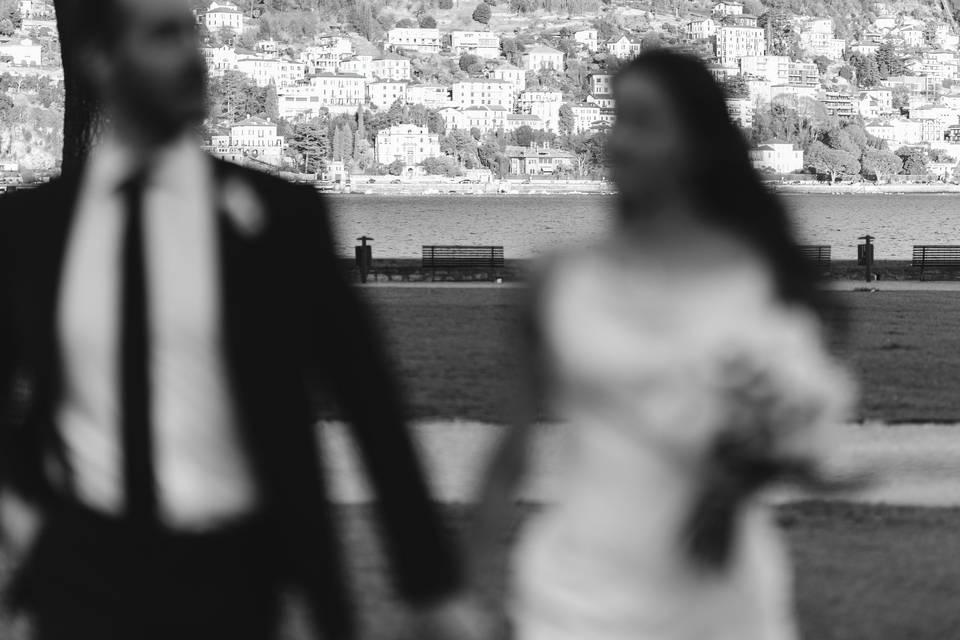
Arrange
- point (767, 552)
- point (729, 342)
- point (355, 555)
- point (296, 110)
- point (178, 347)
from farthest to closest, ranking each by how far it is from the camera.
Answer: point (296, 110), point (355, 555), point (767, 552), point (729, 342), point (178, 347)

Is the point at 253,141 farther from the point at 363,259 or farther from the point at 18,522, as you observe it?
the point at 18,522

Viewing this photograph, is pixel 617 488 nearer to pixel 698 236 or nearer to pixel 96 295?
pixel 698 236

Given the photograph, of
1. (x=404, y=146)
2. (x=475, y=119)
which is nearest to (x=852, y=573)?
(x=404, y=146)

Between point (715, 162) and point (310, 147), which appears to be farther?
point (310, 147)

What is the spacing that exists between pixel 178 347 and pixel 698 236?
2.56ft

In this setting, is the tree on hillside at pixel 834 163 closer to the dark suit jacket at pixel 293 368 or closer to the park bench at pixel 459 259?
the park bench at pixel 459 259

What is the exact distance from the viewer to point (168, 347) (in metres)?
2.12

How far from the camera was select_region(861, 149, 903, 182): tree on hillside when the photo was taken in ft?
638

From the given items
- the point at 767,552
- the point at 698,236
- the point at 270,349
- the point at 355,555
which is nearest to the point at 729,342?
the point at 698,236

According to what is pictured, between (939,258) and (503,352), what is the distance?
59.8 ft

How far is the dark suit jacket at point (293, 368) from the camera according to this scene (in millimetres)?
2186

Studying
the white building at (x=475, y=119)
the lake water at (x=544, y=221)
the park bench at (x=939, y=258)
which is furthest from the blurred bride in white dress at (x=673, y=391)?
the white building at (x=475, y=119)

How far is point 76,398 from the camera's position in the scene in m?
2.19

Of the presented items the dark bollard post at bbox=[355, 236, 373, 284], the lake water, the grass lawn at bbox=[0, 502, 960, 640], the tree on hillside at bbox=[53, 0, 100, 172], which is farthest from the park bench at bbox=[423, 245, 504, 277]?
the grass lawn at bbox=[0, 502, 960, 640]
